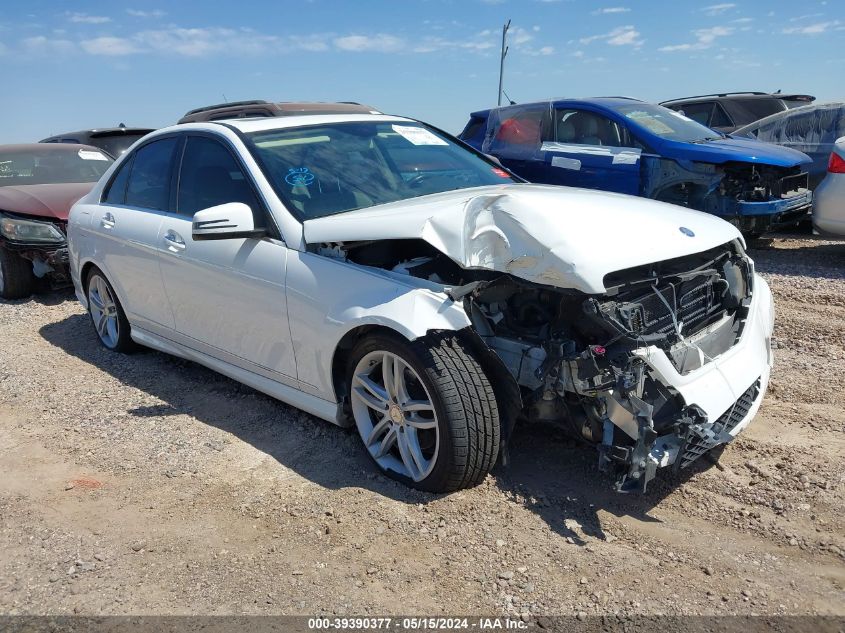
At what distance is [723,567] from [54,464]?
3356mm

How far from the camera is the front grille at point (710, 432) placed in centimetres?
297

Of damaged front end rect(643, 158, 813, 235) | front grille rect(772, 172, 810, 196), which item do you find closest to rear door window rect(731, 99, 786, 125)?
front grille rect(772, 172, 810, 196)

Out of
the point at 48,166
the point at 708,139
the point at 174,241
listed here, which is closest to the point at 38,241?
the point at 48,166

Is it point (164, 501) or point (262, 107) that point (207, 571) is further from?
point (262, 107)

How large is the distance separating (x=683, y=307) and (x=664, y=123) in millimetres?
5739

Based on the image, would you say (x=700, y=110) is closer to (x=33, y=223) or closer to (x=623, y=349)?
(x=33, y=223)

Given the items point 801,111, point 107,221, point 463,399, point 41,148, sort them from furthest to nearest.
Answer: point 801,111 < point 41,148 < point 107,221 < point 463,399

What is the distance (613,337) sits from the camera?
305cm

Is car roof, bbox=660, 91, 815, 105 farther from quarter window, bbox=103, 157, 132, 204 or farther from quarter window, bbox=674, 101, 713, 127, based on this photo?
quarter window, bbox=103, 157, 132, 204

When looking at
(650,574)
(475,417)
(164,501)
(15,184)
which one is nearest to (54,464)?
(164,501)

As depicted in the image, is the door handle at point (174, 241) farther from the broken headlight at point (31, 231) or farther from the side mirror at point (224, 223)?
the broken headlight at point (31, 231)

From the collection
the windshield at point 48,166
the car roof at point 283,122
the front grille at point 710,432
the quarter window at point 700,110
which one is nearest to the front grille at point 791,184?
the quarter window at point 700,110

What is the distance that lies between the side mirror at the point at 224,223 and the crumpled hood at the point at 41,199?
4467 millimetres

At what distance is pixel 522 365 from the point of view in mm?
3240
